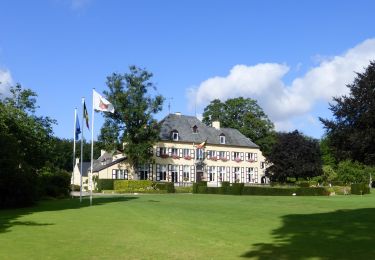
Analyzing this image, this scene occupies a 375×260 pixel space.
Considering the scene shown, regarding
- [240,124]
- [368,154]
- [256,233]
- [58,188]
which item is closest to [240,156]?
[240,124]

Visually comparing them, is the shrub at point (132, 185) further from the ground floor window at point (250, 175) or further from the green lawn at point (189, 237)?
the green lawn at point (189, 237)

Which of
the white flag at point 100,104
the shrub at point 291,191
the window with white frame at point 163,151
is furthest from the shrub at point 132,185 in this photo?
the white flag at point 100,104

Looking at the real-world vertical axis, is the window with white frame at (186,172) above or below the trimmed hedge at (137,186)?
above

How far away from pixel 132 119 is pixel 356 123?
41.9 metres

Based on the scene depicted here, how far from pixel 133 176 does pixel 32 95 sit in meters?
29.8

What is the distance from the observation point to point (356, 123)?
27703 millimetres

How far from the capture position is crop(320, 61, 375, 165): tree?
26516 mm

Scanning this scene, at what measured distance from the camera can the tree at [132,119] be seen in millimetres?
65625

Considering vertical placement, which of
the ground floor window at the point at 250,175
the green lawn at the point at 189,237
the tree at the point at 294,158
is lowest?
the green lawn at the point at 189,237

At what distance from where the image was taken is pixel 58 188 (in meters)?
42.4

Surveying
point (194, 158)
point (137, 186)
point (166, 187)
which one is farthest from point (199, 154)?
point (166, 187)

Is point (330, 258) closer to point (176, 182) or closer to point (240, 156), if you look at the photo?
point (176, 182)

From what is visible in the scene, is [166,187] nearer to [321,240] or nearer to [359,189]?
[359,189]

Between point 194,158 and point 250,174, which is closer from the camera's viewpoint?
point 194,158
